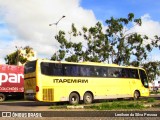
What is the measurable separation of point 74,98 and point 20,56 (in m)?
42.0

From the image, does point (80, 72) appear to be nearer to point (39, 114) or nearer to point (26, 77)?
point (26, 77)

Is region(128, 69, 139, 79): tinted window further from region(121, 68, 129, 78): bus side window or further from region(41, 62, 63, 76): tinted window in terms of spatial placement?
region(41, 62, 63, 76): tinted window

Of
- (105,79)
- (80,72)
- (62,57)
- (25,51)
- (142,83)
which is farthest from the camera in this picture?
(25,51)

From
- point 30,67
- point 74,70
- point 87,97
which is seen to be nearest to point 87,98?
point 87,97

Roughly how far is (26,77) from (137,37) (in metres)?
24.7

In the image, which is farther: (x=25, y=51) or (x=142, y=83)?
(x=25, y=51)

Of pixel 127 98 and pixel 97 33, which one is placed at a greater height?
pixel 97 33

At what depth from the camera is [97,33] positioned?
150ft

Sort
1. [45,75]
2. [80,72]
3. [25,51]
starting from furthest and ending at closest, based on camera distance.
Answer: [25,51]
[80,72]
[45,75]

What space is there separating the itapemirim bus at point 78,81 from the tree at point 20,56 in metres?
38.0

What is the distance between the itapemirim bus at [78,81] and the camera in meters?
22.5

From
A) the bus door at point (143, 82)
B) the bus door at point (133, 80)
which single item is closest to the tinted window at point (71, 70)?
the bus door at point (133, 80)

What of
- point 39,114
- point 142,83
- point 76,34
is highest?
point 76,34

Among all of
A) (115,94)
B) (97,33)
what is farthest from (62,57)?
(115,94)
